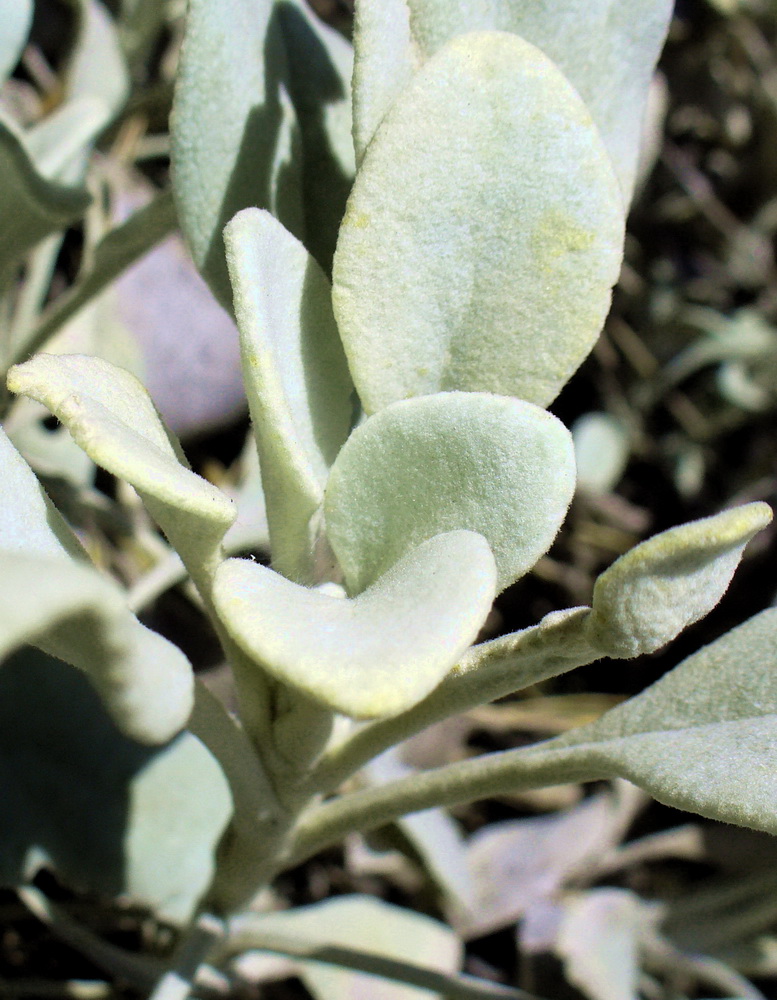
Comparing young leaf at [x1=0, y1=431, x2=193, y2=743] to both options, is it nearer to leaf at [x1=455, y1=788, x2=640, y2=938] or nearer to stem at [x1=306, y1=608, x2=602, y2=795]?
stem at [x1=306, y1=608, x2=602, y2=795]

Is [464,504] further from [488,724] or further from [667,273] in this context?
[667,273]

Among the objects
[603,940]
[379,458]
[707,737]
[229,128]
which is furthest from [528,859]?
[229,128]

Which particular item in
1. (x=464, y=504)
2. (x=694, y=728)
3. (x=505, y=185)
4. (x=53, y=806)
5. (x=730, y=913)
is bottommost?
(x=730, y=913)

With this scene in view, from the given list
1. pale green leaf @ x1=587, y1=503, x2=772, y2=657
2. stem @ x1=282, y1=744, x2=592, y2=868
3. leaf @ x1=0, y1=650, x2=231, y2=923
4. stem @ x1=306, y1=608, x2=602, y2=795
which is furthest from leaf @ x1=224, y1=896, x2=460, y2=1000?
pale green leaf @ x1=587, y1=503, x2=772, y2=657

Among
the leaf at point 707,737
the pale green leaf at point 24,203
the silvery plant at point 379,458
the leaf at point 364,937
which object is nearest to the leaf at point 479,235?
the silvery plant at point 379,458

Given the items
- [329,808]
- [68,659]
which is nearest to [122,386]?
Result: [68,659]

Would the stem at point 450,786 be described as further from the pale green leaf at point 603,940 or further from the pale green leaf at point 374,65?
the pale green leaf at point 603,940
